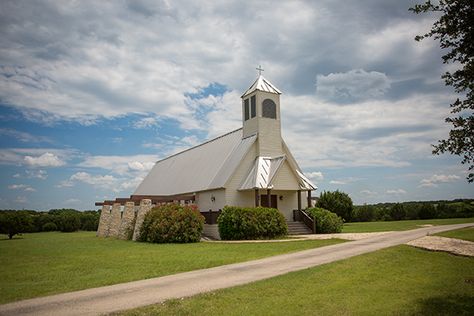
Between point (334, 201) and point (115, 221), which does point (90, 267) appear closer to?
point (115, 221)

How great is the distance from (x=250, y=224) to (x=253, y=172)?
5663 mm

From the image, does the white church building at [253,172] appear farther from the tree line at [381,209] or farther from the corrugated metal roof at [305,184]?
the tree line at [381,209]

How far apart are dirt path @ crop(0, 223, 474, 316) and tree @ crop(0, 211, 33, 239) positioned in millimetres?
30538

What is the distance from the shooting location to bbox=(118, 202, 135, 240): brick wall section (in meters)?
28.4

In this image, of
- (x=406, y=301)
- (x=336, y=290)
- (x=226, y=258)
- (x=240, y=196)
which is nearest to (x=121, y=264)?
(x=226, y=258)

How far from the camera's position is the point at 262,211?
25625 millimetres

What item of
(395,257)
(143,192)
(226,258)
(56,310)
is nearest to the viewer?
(56,310)

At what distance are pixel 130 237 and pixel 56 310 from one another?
20.6 m

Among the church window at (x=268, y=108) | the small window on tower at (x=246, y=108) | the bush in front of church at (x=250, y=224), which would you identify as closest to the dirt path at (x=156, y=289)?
the bush in front of church at (x=250, y=224)

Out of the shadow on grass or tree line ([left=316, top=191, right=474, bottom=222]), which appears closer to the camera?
the shadow on grass

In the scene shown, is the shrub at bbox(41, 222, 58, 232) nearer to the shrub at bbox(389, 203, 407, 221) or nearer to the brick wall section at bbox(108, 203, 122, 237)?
the brick wall section at bbox(108, 203, 122, 237)

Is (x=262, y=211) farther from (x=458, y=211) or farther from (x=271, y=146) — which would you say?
(x=458, y=211)

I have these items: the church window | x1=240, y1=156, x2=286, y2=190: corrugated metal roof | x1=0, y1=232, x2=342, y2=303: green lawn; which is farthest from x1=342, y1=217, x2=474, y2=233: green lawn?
x1=0, y1=232, x2=342, y2=303: green lawn

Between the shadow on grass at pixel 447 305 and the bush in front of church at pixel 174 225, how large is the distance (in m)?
17.2
